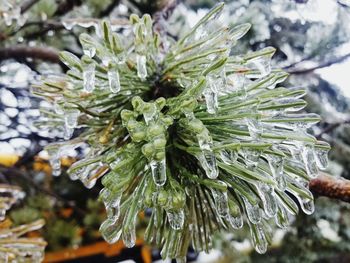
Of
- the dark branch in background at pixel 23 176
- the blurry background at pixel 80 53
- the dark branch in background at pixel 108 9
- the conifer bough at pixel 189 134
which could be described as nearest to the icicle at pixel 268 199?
the conifer bough at pixel 189 134

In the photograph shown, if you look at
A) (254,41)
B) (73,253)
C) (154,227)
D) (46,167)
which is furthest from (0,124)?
(154,227)

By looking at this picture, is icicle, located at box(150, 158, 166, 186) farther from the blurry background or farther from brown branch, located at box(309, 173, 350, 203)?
the blurry background

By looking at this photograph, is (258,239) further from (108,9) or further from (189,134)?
(108,9)

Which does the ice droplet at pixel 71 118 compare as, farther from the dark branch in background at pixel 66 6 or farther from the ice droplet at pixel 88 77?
the dark branch in background at pixel 66 6

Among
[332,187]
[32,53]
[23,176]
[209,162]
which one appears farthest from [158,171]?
[23,176]

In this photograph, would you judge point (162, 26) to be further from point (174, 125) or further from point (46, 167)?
point (46, 167)

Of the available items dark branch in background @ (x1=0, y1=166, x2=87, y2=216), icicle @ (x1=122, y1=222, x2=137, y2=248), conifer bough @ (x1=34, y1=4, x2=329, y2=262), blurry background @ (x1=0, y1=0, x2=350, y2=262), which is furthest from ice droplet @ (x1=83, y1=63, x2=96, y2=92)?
dark branch in background @ (x1=0, y1=166, x2=87, y2=216)

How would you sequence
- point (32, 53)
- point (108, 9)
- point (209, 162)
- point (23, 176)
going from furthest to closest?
point (23, 176) < point (108, 9) < point (32, 53) < point (209, 162)
